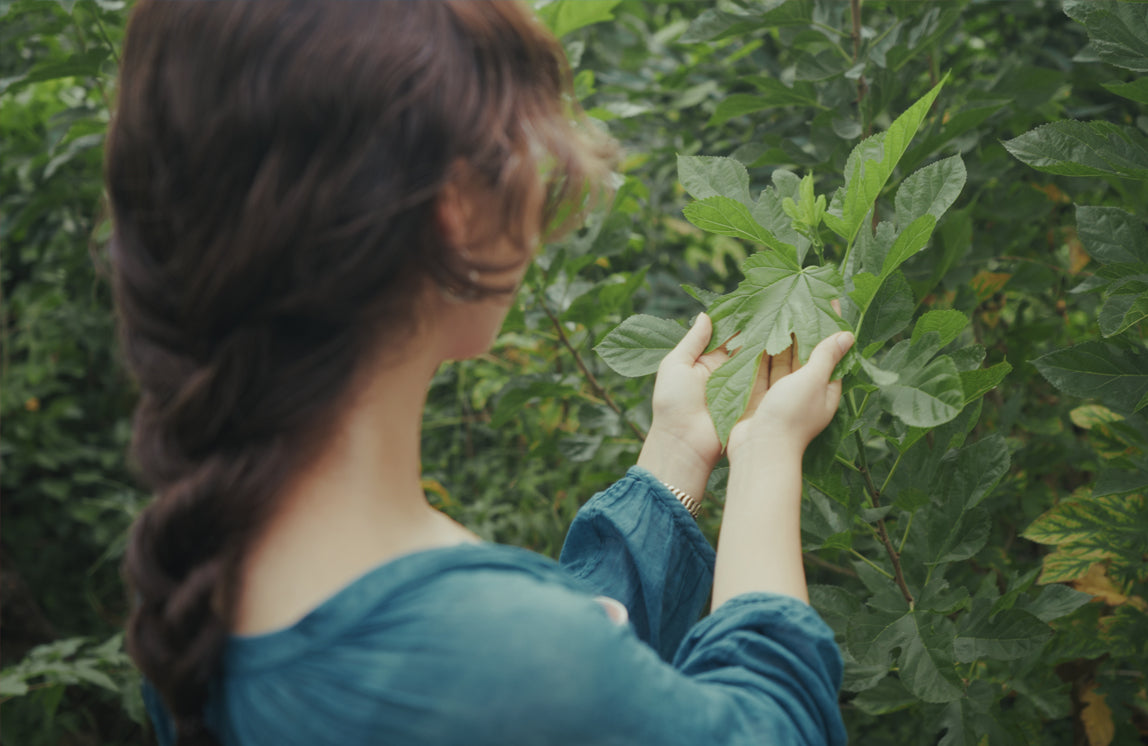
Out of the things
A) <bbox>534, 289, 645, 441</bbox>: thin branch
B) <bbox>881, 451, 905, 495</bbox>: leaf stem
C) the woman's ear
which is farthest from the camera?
<bbox>534, 289, 645, 441</bbox>: thin branch

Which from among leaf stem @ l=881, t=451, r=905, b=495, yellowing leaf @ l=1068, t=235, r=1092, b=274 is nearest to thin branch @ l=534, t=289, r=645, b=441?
leaf stem @ l=881, t=451, r=905, b=495

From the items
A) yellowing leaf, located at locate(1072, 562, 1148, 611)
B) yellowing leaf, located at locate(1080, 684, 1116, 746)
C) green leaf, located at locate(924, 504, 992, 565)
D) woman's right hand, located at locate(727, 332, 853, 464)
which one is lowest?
yellowing leaf, located at locate(1080, 684, 1116, 746)

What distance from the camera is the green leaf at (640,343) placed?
1094mm

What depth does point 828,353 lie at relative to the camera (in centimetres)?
91

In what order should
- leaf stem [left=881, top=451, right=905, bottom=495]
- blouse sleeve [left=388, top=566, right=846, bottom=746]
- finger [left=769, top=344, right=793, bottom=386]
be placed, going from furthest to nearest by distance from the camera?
leaf stem [left=881, top=451, right=905, bottom=495], finger [left=769, top=344, right=793, bottom=386], blouse sleeve [left=388, top=566, right=846, bottom=746]

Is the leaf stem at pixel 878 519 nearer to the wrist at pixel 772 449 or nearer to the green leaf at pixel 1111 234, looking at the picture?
the wrist at pixel 772 449

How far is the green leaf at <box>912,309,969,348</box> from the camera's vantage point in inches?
36.3

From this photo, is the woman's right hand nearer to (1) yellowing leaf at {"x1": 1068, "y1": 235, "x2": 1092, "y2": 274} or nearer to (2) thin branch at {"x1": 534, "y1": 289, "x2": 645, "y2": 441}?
(2) thin branch at {"x1": 534, "y1": 289, "x2": 645, "y2": 441}

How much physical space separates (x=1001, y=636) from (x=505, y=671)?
78cm

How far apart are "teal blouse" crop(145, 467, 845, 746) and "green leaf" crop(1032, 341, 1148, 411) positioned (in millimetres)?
568

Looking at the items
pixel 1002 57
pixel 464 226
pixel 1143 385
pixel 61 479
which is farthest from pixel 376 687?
pixel 61 479

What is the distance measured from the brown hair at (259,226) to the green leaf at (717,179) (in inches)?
11.7

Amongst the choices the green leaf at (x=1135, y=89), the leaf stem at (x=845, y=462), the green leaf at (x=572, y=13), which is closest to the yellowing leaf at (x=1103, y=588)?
the leaf stem at (x=845, y=462)

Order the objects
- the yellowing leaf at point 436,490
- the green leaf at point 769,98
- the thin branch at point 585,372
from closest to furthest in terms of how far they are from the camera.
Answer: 1. the green leaf at point 769,98
2. the thin branch at point 585,372
3. the yellowing leaf at point 436,490
